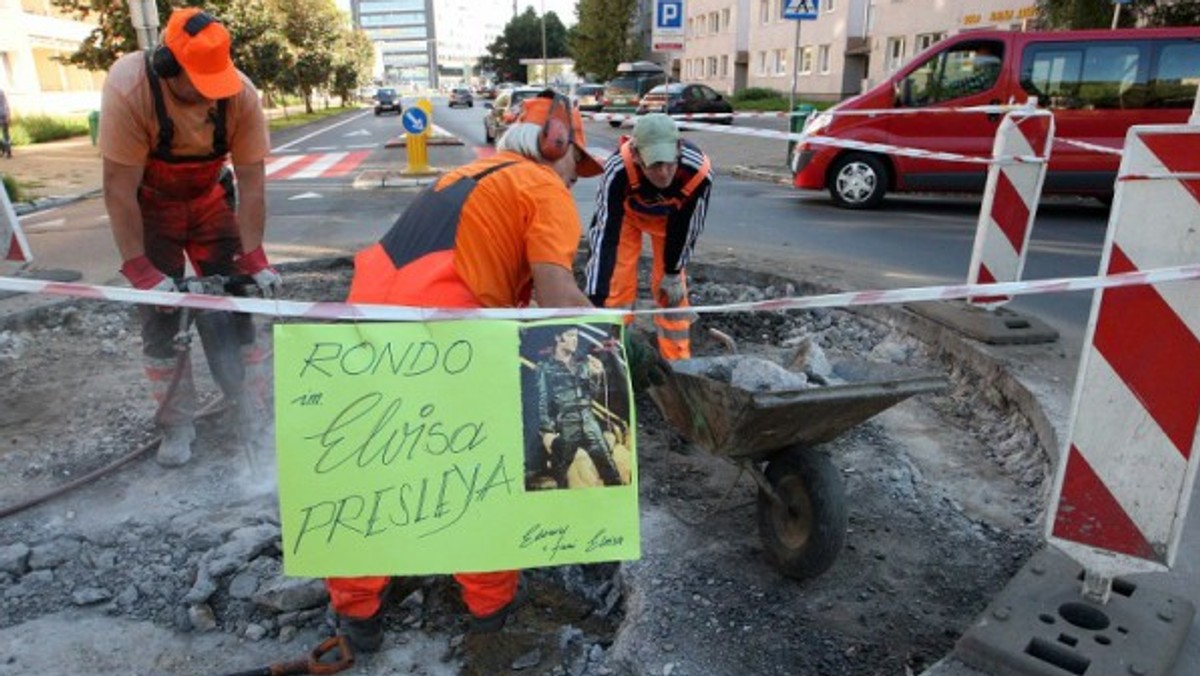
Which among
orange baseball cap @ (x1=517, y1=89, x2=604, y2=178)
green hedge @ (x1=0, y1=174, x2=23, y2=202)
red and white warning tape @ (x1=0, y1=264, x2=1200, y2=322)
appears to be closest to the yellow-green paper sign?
red and white warning tape @ (x1=0, y1=264, x2=1200, y2=322)

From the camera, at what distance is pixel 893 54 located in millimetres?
31453

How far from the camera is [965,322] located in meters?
4.98

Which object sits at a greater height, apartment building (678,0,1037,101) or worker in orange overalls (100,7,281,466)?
apartment building (678,0,1037,101)

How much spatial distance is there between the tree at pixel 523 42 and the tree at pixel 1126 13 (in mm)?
69809

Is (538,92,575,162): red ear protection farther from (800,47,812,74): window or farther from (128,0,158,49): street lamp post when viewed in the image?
(800,47,812,74): window

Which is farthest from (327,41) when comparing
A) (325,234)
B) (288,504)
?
(288,504)

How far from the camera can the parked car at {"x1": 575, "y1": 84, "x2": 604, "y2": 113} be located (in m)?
29.2

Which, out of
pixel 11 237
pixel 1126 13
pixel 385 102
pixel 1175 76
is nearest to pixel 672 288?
pixel 11 237

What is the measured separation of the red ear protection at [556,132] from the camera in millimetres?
2471

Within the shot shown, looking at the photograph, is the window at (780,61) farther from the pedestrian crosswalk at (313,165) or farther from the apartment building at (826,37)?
the pedestrian crosswalk at (313,165)

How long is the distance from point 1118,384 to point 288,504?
220 cm

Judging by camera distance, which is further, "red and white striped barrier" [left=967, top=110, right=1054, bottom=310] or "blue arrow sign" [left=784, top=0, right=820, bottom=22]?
"blue arrow sign" [left=784, top=0, right=820, bottom=22]

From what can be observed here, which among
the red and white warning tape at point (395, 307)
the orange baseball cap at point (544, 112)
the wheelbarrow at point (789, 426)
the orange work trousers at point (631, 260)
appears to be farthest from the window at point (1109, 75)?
the orange baseball cap at point (544, 112)

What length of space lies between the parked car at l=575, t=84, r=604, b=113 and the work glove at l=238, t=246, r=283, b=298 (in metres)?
25.5
